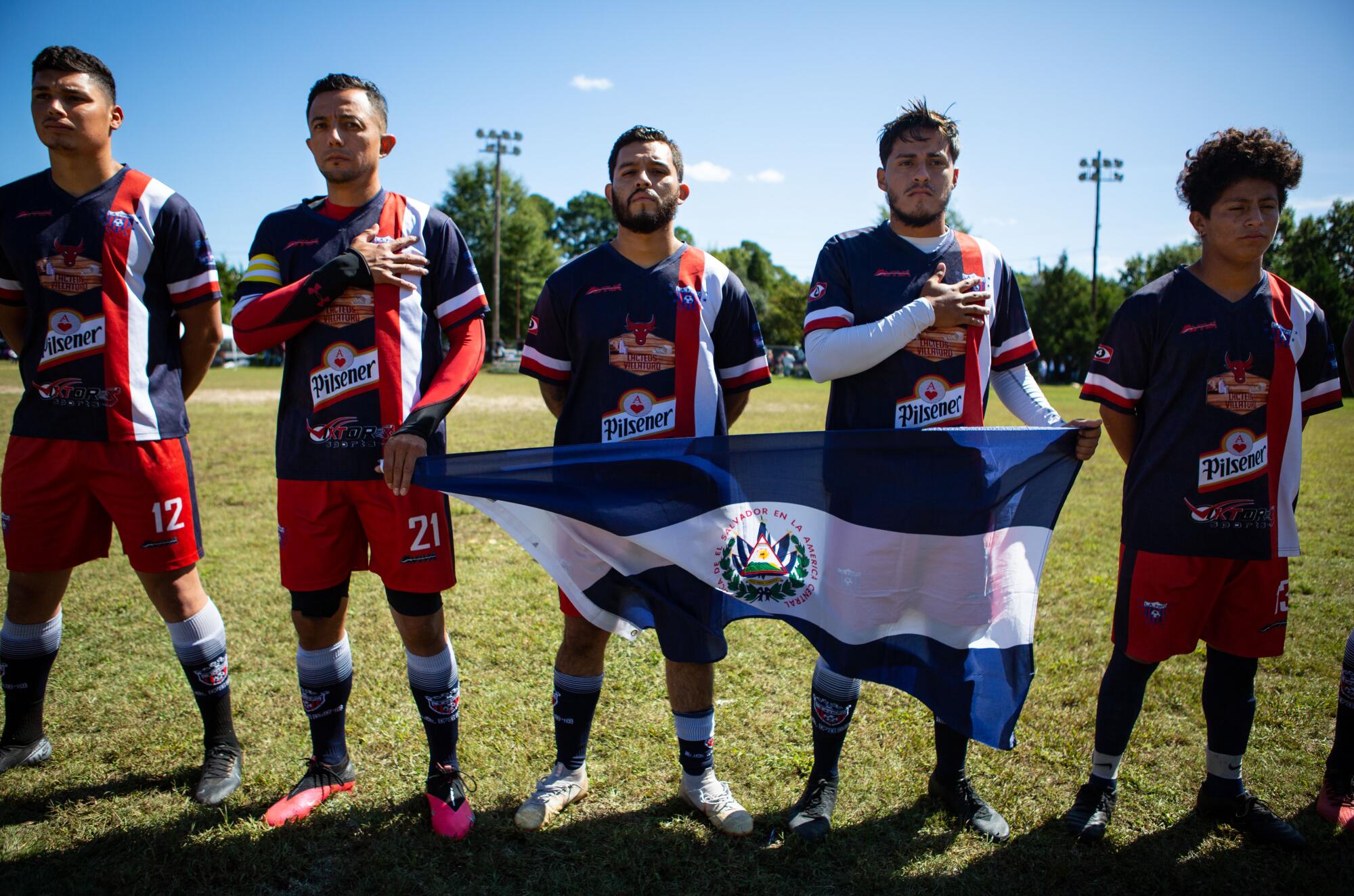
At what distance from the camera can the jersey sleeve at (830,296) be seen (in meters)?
2.84

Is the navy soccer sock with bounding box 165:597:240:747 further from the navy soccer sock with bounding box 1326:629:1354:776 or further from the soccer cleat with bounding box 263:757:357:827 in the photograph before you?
the navy soccer sock with bounding box 1326:629:1354:776

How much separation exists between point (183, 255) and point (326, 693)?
1.83m

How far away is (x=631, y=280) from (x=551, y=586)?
3226mm

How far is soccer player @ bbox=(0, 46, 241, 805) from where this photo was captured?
2.98 m

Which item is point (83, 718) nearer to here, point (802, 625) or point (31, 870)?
point (31, 870)

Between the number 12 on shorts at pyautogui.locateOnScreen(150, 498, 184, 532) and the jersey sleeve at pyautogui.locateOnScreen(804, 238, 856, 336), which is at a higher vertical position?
the jersey sleeve at pyautogui.locateOnScreen(804, 238, 856, 336)

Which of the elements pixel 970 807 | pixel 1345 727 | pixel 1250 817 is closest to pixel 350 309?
pixel 970 807

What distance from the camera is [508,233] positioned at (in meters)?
50.5

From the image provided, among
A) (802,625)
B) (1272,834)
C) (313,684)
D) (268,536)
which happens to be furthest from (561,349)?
(268,536)

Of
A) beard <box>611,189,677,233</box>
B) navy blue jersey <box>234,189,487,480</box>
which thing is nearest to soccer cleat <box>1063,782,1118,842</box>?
beard <box>611,189,677,233</box>

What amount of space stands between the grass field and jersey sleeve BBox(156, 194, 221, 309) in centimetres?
194

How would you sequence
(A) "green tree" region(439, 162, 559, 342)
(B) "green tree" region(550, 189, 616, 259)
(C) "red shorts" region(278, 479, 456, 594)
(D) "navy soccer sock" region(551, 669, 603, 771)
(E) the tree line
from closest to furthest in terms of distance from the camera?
(C) "red shorts" region(278, 479, 456, 594) < (D) "navy soccer sock" region(551, 669, 603, 771) < (E) the tree line < (A) "green tree" region(439, 162, 559, 342) < (B) "green tree" region(550, 189, 616, 259)

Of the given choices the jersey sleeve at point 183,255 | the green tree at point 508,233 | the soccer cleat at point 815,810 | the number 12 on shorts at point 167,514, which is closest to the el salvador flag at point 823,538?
the soccer cleat at point 815,810

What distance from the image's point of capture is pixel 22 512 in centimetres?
304
